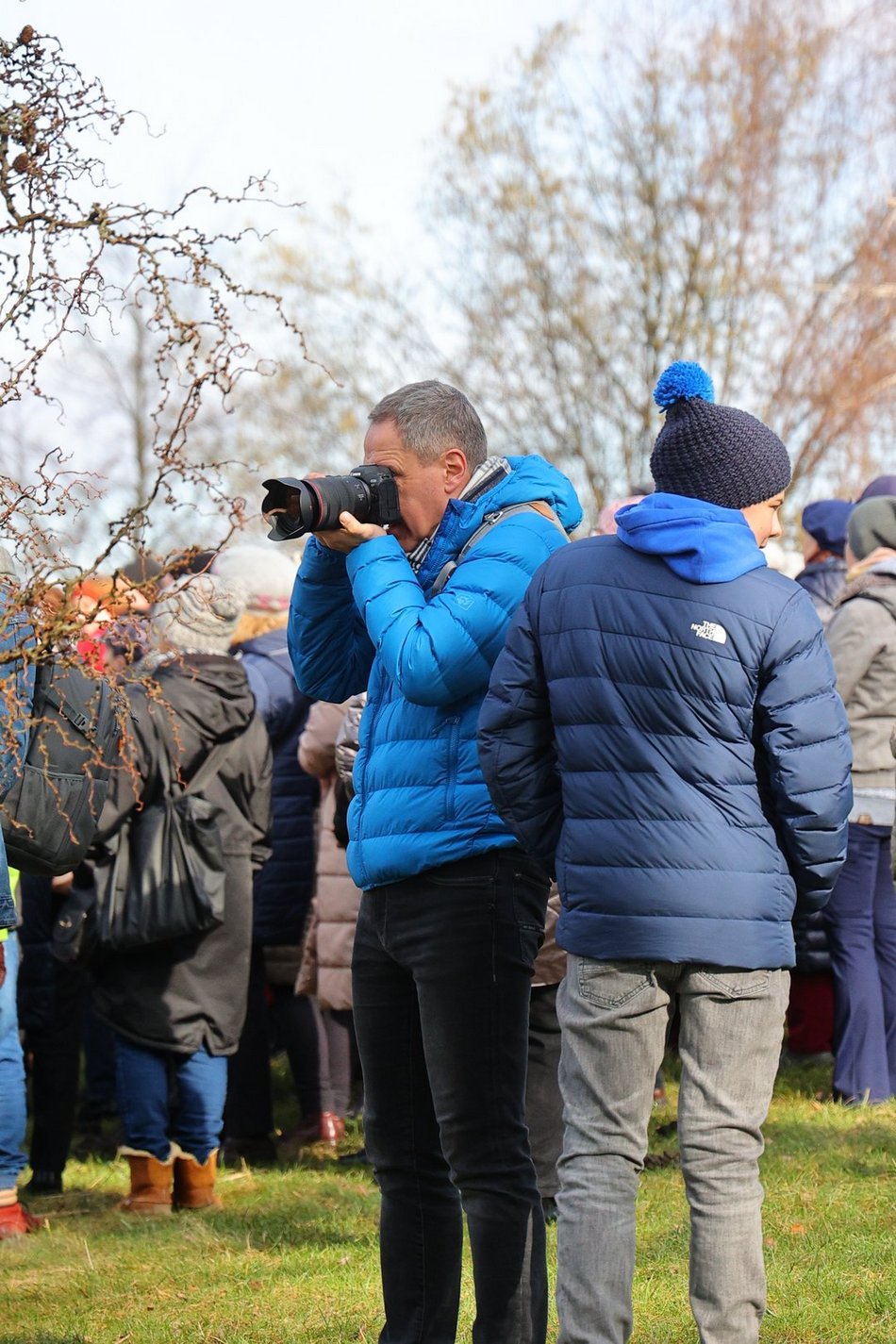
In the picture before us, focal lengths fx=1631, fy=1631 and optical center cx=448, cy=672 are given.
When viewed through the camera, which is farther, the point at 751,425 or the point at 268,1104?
the point at 268,1104

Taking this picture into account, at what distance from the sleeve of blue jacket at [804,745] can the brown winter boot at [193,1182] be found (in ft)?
10.2

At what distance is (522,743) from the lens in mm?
3164

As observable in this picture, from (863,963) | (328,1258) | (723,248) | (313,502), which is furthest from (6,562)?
(723,248)

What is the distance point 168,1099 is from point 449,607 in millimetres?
2902

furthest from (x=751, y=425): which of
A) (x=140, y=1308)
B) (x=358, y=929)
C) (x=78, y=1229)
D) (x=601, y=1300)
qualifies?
(x=78, y=1229)

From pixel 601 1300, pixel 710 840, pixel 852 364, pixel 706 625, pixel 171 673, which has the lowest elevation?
pixel 601 1300

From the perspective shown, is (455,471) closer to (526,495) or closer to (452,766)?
(526,495)

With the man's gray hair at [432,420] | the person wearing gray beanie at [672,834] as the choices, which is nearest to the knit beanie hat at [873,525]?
the man's gray hair at [432,420]

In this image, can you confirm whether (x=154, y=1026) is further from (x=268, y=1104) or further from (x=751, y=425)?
(x=751, y=425)

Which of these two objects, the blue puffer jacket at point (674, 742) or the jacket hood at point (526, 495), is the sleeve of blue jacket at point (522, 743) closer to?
the blue puffer jacket at point (674, 742)

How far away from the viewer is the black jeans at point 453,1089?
10.4 feet

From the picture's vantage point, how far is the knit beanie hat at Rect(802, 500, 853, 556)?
24.0ft

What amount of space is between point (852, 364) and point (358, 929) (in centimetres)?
1562

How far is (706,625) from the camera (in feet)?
10.1
